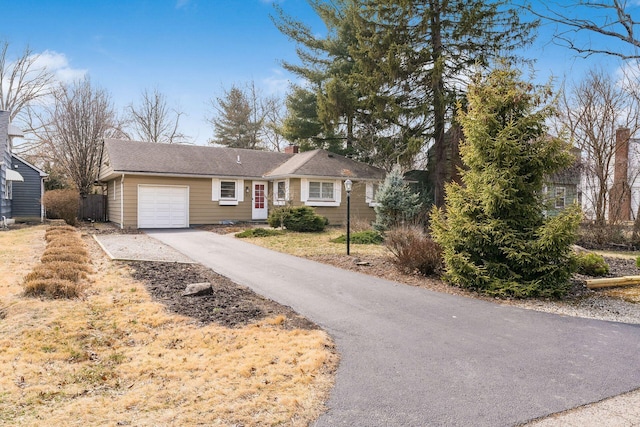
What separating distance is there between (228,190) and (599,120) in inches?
661

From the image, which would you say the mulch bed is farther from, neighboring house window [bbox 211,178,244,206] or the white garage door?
neighboring house window [bbox 211,178,244,206]

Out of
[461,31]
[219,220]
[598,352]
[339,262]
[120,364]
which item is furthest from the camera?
[219,220]

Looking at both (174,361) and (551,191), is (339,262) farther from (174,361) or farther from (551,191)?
(174,361)

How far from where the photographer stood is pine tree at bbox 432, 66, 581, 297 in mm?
7105

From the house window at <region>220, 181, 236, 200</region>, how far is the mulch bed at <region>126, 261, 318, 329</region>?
42.6ft

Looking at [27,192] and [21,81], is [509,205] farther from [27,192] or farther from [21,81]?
[21,81]

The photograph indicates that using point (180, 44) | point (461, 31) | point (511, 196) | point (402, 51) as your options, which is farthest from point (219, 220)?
point (511, 196)

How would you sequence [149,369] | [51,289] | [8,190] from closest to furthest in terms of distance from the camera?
1. [149,369]
2. [51,289]
3. [8,190]

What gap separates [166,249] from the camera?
1250 centimetres

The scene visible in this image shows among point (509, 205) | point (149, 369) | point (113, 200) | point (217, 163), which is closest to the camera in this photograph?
point (149, 369)

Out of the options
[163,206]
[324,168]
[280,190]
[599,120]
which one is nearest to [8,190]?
[163,206]

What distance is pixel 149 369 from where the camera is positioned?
152 inches

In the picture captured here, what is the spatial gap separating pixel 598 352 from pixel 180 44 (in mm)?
17935

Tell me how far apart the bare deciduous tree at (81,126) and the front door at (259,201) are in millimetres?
9932
